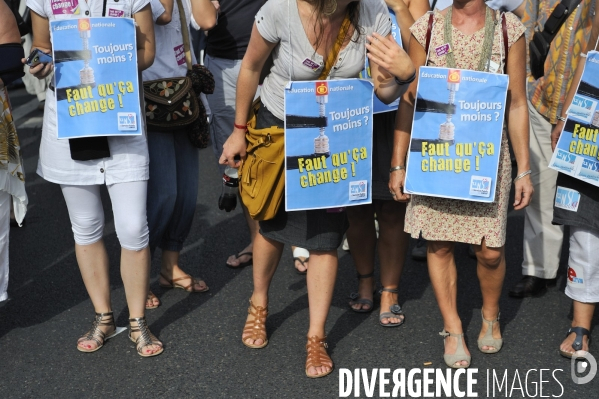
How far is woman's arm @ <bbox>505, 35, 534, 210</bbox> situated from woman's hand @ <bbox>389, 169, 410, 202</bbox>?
0.51 meters

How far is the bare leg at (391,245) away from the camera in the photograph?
432cm

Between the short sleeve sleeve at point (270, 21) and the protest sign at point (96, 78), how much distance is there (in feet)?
1.94


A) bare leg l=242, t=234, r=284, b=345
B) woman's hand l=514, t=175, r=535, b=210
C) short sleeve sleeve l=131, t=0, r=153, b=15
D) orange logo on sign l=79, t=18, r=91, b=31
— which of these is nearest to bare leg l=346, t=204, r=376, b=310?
bare leg l=242, t=234, r=284, b=345

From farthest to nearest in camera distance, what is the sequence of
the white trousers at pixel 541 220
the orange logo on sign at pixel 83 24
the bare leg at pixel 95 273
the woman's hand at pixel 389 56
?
the white trousers at pixel 541 220 → the bare leg at pixel 95 273 → the orange logo on sign at pixel 83 24 → the woman's hand at pixel 389 56

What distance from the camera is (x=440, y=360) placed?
3990mm

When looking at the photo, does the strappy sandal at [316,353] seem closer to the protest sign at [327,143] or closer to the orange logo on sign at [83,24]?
the protest sign at [327,143]

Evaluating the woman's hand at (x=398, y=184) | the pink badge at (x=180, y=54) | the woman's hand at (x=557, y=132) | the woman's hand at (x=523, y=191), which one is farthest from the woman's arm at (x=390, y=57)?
the pink badge at (x=180, y=54)

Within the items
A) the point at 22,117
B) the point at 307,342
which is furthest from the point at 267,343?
the point at 22,117

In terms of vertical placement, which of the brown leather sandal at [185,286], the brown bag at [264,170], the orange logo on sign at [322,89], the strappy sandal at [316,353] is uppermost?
the orange logo on sign at [322,89]

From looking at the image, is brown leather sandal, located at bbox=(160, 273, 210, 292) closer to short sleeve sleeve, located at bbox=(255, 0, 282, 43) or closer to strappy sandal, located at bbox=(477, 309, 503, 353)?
strappy sandal, located at bbox=(477, 309, 503, 353)

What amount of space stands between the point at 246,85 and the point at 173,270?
4.94 feet

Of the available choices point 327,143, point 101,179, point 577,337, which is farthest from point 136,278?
point 577,337

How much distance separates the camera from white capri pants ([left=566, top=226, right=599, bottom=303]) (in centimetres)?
396

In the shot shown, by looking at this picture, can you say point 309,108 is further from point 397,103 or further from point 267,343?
point 267,343
